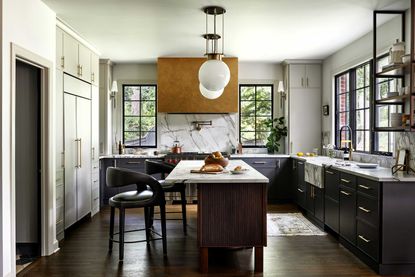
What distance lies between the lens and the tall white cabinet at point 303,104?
21.9ft

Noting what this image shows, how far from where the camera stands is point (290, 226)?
4.85 meters

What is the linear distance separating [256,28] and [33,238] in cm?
365

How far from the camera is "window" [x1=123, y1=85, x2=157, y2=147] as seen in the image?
7012mm

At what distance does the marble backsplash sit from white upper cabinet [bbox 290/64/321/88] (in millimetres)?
1402

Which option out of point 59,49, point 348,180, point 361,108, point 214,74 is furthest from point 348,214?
point 59,49

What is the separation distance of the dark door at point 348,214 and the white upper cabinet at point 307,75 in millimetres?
3095

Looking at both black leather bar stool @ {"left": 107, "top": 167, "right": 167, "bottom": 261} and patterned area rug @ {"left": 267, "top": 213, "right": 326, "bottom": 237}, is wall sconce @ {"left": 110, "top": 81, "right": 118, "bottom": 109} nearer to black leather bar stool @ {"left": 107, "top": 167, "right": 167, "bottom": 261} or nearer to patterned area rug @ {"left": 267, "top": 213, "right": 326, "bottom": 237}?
black leather bar stool @ {"left": 107, "top": 167, "right": 167, "bottom": 261}

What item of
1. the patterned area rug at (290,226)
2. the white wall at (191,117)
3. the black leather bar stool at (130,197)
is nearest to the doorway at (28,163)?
the black leather bar stool at (130,197)

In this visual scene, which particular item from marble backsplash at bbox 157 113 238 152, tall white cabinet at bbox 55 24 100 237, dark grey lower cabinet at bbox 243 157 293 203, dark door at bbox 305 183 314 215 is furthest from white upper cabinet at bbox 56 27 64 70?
dark door at bbox 305 183 314 215

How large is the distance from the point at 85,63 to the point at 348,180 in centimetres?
390

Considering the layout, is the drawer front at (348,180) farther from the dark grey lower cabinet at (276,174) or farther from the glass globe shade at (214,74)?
the dark grey lower cabinet at (276,174)

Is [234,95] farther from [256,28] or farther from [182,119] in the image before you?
[256,28]

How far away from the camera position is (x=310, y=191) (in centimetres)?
520

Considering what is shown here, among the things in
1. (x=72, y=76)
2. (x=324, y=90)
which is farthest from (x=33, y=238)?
(x=324, y=90)
